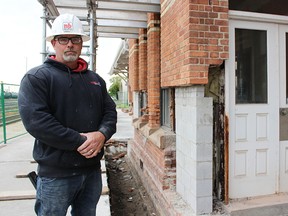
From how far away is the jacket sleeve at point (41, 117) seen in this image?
5.87 feet

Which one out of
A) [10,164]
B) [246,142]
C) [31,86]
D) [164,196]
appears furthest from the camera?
[10,164]

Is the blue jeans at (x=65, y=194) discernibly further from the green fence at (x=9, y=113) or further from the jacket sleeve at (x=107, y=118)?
the green fence at (x=9, y=113)

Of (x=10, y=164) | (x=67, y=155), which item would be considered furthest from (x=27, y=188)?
(x=67, y=155)

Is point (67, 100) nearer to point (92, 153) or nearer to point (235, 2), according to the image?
point (92, 153)

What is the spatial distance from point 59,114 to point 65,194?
1.94ft

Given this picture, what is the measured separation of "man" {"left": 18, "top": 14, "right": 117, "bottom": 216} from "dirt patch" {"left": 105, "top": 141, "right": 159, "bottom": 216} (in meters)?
2.80

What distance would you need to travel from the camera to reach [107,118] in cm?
225

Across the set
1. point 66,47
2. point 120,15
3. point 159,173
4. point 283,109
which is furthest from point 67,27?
point 120,15

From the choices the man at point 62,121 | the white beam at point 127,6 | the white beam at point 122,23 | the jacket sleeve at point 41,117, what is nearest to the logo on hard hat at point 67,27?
the man at point 62,121

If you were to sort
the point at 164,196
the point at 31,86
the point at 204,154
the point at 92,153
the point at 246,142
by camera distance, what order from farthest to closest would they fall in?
the point at 164,196
the point at 246,142
the point at 204,154
the point at 92,153
the point at 31,86

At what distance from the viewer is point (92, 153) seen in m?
A: 1.99

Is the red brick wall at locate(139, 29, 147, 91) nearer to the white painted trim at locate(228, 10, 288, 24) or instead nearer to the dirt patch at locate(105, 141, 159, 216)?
the dirt patch at locate(105, 141, 159, 216)

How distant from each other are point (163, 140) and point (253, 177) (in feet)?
4.48

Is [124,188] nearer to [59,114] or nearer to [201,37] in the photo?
[201,37]
